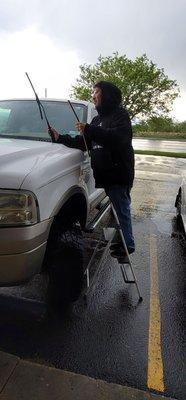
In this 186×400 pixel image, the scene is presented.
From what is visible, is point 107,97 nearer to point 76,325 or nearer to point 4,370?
point 76,325

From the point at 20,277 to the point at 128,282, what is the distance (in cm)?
183

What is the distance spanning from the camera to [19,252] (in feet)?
7.97

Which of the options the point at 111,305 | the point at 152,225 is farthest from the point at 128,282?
the point at 152,225

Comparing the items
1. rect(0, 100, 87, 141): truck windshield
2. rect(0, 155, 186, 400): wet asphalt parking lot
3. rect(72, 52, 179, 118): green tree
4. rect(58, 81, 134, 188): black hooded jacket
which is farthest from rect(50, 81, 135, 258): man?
rect(72, 52, 179, 118): green tree

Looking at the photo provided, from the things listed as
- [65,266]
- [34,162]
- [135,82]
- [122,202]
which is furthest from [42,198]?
[135,82]

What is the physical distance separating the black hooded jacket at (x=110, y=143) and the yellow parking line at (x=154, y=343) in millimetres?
1212

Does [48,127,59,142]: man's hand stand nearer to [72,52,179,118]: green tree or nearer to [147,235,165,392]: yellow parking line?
[147,235,165,392]: yellow parking line

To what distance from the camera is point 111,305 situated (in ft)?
12.3

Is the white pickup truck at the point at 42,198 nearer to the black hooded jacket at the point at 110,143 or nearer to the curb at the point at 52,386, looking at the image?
the black hooded jacket at the point at 110,143

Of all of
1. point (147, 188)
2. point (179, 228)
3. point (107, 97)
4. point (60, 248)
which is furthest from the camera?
point (147, 188)

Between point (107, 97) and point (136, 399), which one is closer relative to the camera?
point (136, 399)

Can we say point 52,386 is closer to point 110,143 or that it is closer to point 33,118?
point 110,143

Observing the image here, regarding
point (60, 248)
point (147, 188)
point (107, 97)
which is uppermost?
point (107, 97)

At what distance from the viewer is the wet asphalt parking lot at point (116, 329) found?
2.82 metres
